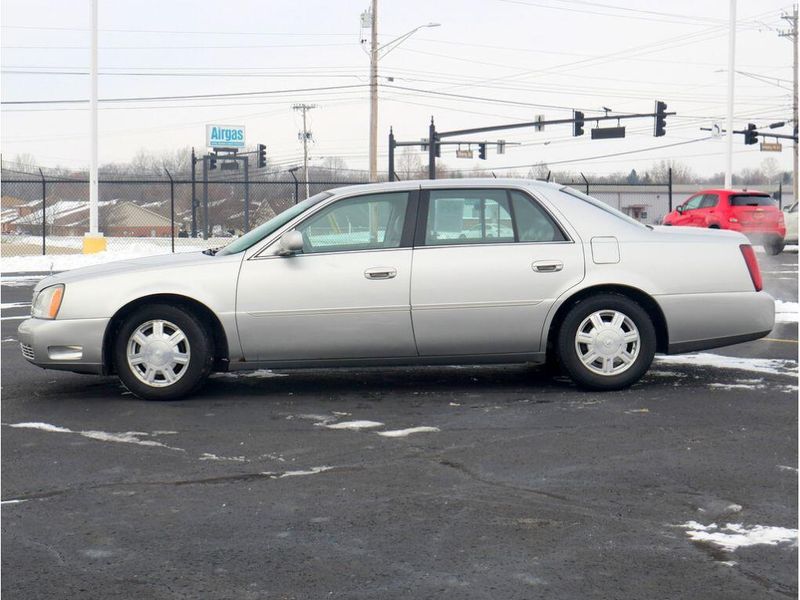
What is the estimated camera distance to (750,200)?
2834 cm

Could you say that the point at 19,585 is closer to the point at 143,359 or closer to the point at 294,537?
the point at 294,537

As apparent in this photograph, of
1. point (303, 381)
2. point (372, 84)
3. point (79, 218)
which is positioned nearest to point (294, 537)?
point (303, 381)

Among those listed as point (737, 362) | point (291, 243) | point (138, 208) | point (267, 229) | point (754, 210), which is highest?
point (138, 208)

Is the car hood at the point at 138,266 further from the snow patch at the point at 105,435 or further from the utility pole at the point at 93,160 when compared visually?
the utility pole at the point at 93,160

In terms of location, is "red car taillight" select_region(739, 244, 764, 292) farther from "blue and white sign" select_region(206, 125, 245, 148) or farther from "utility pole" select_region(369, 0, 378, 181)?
"blue and white sign" select_region(206, 125, 245, 148)

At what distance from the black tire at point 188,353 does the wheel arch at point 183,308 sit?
73 mm

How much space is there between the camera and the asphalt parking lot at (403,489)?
402cm

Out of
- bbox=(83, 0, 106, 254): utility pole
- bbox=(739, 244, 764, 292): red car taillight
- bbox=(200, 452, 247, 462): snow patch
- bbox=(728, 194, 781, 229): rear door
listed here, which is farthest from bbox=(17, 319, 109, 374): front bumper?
bbox=(728, 194, 781, 229): rear door

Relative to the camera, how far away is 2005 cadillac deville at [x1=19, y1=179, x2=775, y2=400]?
770 cm

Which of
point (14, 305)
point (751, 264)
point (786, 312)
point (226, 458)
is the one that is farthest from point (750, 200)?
point (226, 458)

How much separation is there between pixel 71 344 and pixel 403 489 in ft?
11.2

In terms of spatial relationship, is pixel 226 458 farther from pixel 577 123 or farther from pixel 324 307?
pixel 577 123

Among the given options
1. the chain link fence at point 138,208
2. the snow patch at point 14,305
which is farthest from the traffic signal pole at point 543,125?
the snow patch at point 14,305

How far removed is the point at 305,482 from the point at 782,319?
8.92m
